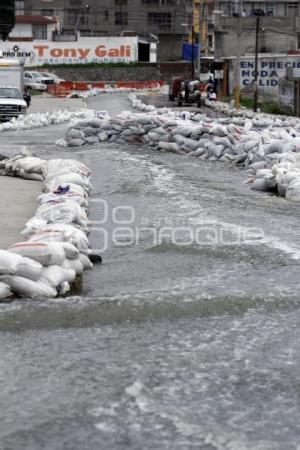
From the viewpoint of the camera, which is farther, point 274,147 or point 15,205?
point 274,147

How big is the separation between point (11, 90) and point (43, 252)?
29195 millimetres

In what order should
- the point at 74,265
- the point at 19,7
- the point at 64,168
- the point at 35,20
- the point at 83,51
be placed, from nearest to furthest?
the point at 74,265 < the point at 64,168 < the point at 83,51 < the point at 35,20 < the point at 19,7

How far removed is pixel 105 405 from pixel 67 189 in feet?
25.5

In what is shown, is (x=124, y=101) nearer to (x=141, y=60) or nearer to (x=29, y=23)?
(x=141, y=60)

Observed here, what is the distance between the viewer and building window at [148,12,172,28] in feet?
337

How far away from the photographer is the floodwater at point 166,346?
584 cm

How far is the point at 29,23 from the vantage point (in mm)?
93438

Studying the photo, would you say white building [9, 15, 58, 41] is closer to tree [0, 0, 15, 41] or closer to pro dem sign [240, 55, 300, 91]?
tree [0, 0, 15, 41]

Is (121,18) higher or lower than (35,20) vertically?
higher

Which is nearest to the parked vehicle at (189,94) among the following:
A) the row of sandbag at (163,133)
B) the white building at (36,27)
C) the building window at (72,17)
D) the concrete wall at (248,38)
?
the concrete wall at (248,38)

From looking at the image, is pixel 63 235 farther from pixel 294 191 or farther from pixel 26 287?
pixel 294 191

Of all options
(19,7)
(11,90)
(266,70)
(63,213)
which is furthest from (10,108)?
(19,7)

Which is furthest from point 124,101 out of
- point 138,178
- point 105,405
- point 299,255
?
point 105,405

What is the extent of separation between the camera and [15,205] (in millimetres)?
14172
